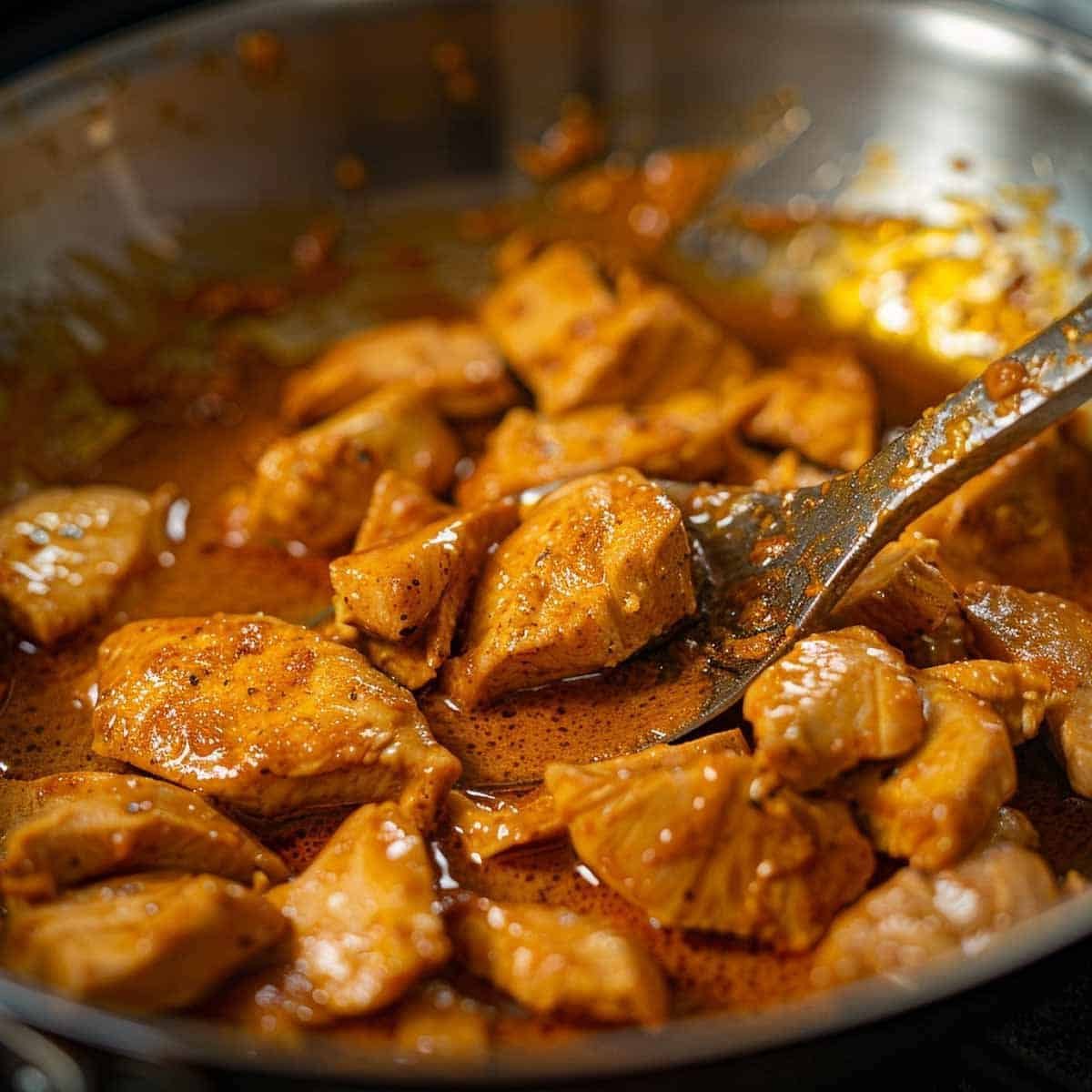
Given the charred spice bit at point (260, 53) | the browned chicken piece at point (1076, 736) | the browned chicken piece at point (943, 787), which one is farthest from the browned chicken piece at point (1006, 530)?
the charred spice bit at point (260, 53)

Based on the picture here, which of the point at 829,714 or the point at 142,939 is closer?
the point at 142,939

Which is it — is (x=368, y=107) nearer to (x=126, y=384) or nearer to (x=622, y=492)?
(x=126, y=384)

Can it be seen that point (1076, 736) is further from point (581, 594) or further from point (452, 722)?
point (452, 722)

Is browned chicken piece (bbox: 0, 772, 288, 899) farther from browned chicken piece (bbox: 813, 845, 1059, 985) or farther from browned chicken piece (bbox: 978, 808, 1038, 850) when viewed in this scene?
browned chicken piece (bbox: 978, 808, 1038, 850)

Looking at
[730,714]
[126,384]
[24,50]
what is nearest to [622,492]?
[730,714]

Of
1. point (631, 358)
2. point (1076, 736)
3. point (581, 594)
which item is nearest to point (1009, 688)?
point (1076, 736)

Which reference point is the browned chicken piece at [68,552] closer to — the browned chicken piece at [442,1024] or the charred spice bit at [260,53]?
the browned chicken piece at [442,1024]
